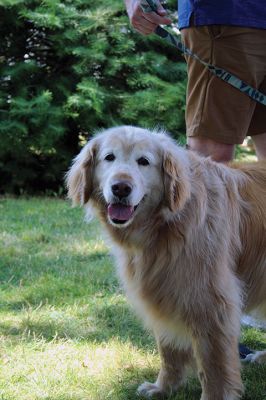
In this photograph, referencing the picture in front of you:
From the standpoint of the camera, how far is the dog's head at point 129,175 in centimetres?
253

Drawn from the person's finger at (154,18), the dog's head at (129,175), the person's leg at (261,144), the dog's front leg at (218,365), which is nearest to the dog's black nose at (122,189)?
the dog's head at (129,175)

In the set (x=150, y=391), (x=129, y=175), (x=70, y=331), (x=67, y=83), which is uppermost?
(x=129, y=175)

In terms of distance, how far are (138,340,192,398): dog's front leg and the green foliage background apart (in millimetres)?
5135

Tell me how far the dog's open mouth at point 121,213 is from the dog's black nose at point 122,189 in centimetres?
7

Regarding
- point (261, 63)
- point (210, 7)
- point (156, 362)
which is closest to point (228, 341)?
point (156, 362)

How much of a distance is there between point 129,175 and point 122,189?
0.08m

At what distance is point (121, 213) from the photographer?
8.38ft

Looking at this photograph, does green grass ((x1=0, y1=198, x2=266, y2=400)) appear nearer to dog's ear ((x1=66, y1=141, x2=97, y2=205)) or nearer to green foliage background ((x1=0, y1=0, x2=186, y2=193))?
dog's ear ((x1=66, y1=141, x2=97, y2=205))

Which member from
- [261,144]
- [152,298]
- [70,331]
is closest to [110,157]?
[152,298]

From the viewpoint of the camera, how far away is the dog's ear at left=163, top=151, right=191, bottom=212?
255cm

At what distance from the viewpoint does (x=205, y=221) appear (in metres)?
2.63

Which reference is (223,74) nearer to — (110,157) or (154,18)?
(154,18)

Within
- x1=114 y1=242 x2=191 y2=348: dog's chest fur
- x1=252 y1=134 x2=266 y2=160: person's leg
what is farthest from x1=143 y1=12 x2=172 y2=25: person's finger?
x1=114 y1=242 x2=191 y2=348: dog's chest fur

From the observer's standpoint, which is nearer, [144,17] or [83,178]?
[83,178]
